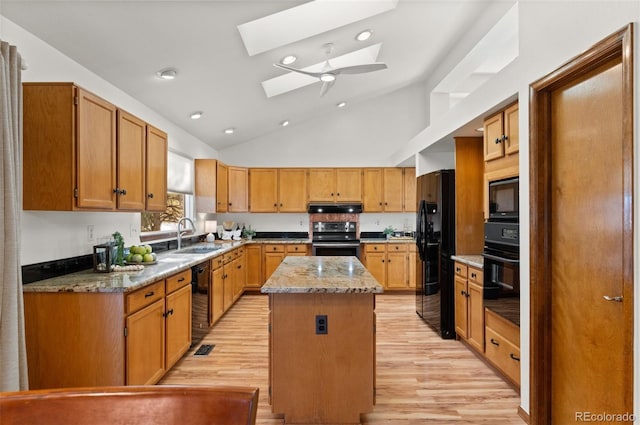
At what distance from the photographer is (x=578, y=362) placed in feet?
6.14

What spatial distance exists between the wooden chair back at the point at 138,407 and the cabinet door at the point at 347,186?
211 inches

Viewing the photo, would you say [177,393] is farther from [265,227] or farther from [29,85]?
[265,227]

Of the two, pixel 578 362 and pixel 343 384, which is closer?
pixel 578 362

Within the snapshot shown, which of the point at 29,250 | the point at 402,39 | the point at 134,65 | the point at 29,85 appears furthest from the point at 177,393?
the point at 402,39

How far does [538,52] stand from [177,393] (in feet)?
8.31

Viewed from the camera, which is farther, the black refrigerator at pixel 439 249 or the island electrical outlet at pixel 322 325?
the black refrigerator at pixel 439 249

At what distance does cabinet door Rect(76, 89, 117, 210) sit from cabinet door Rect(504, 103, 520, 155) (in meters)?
2.93

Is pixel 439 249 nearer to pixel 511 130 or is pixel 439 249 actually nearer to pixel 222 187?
pixel 511 130

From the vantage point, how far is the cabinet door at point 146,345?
7.02 feet

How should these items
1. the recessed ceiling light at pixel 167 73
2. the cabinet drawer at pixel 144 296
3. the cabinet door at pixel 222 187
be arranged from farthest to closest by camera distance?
the cabinet door at pixel 222 187 → the recessed ceiling light at pixel 167 73 → the cabinet drawer at pixel 144 296

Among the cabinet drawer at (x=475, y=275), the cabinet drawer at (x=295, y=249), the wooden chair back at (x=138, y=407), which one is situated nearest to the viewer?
the wooden chair back at (x=138, y=407)

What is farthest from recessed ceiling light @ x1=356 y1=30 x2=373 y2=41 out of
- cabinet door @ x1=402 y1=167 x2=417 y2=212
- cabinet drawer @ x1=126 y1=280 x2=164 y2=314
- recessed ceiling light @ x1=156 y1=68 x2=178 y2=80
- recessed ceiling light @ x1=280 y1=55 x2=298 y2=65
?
cabinet drawer @ x1=126 y1=280 x2=164 y2=314

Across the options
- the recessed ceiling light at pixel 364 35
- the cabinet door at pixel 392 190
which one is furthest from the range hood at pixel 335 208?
the recessed ceiling light at pixel 364 35

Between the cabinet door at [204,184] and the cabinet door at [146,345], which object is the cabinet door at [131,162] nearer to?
the cabinet door at [146,345]
